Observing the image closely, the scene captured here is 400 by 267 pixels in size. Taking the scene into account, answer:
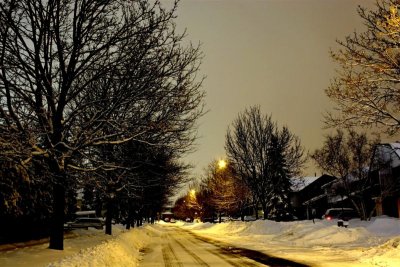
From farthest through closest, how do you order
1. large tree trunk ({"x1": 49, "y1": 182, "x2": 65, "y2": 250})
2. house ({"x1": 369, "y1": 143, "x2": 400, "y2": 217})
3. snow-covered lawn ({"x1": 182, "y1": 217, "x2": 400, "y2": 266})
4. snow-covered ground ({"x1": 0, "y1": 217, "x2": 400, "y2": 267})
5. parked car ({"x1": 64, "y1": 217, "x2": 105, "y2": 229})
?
house ({"x1": 369, "y1": 143, "x2": 400, "y2": 217})
parked car ({"x1": 64, "y1": 217, "x2": 105, "y2": 229})
snow-covered lawn ({"x1": 182, "y1": 217, "x2": 400, "y2": 266})
large tree trunk ({"x1": 49, "y1": 182, "x2": 65, "y2": 250})
snow-covered ground ({"x1": 0, "y1": 217, "x2": 400, "y2": 267})

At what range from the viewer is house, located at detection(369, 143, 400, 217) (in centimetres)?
4581

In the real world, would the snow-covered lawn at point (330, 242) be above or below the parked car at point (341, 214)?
below

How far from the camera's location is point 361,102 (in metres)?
14.5

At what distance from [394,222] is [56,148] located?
68.4ft

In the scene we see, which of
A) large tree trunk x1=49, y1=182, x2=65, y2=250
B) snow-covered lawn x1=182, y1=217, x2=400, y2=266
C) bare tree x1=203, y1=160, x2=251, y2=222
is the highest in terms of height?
bare tree x1=203, y1=160, x2=251, y2=222

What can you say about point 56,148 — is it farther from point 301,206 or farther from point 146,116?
point 301,206

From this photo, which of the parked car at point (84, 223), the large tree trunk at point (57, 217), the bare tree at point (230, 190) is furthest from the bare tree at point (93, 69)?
the bare tree at point (230, 190)

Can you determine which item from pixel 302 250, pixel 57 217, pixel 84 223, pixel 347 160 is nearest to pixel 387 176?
pixel 347 160

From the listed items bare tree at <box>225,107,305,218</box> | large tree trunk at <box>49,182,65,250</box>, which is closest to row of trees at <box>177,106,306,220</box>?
bare tree at <box>225,107,305,218</box>

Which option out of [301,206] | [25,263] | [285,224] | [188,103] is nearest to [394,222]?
[285,224]

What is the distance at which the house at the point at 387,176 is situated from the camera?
45.8 metres

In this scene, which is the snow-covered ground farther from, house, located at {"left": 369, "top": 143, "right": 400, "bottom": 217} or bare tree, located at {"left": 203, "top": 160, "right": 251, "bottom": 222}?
house, located at {"left": 369, "top": 143, "right": 400, "bottom": 217}

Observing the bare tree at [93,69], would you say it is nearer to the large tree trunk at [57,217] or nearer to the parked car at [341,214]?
the large tree trunk at [57,217]

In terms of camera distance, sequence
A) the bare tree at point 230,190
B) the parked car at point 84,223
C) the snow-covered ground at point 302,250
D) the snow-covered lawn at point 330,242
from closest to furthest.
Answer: the snow-covered ground at point 302,250 < the snow-covered lawn at point 330,242 < the parked car at point 84,223 < the bare tree at point 230,190
